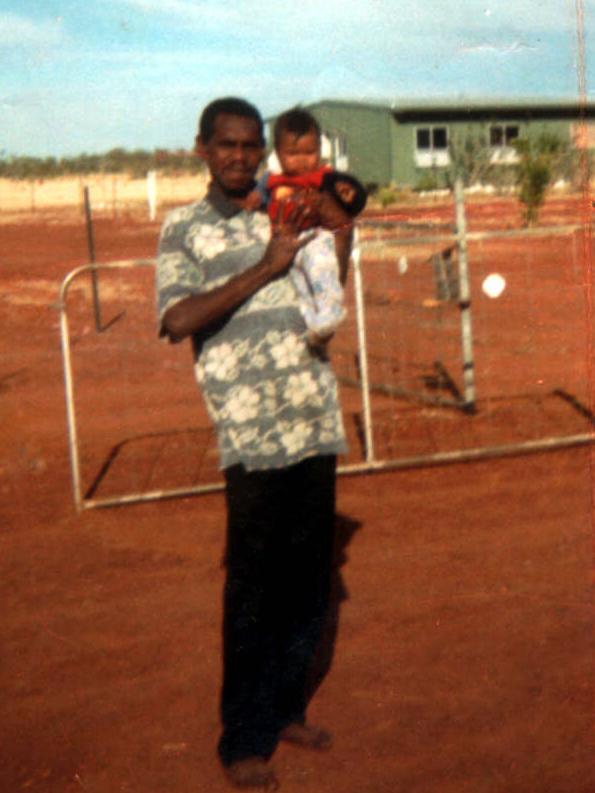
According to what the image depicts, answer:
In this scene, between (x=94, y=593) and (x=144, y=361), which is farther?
(x=144, y=361)

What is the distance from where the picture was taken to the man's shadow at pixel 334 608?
453 cm

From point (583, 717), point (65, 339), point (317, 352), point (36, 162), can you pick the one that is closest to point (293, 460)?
point (317, 352)

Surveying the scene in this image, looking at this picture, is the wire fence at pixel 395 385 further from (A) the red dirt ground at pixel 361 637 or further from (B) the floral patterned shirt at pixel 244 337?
(B) the floral patterned shirt at pixel 244 337

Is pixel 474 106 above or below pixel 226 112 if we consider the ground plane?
above

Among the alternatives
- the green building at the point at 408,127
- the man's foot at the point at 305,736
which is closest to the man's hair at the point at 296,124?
the man's foot at the point at 305,736

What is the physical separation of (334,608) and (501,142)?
98.4 feet

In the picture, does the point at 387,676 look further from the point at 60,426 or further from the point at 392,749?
the point at 60,426

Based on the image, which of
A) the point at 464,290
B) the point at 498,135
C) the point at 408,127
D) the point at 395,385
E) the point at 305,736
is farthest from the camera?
the point at 408,127

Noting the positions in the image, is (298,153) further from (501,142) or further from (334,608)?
(501,142)

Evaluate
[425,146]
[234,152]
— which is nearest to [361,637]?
[234,152]

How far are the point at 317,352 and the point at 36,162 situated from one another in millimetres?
56515

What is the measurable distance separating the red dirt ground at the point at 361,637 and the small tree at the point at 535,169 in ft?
53.2

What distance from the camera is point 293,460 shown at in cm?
349

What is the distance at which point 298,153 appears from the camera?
3.73m
